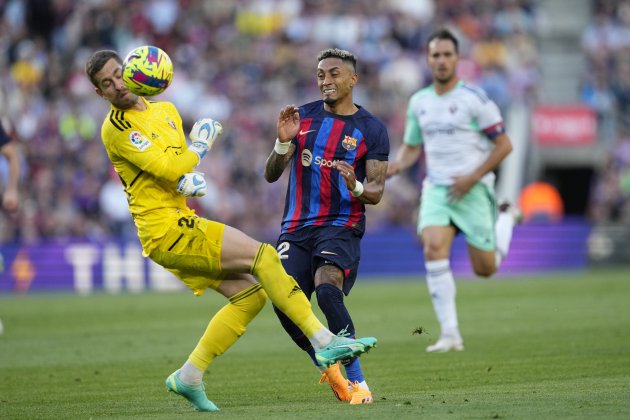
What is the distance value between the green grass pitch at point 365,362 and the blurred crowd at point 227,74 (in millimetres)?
5960

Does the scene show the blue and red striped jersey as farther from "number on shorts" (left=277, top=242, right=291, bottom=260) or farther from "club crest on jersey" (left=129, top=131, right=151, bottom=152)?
"club crest on jersey" (left=129, top=131, right=151, bottom=152)

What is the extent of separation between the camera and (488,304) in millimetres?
17656

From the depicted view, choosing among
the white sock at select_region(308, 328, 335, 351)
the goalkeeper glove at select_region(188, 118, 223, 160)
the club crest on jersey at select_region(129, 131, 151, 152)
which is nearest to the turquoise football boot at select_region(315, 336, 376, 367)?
the white sock at select_region(308, 328, 335, 351)

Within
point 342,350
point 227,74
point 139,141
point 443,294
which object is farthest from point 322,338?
point 227,74

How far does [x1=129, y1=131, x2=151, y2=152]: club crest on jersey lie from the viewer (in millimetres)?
8242

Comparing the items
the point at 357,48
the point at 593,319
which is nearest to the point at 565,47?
the point at 357,48

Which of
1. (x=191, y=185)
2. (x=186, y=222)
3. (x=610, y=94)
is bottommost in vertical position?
(x=610, y=94)

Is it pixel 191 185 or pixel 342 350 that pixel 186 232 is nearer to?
pixel 191 185

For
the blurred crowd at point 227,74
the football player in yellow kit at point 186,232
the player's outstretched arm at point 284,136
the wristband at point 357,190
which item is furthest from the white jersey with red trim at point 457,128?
the blurred crowd at point 227,74

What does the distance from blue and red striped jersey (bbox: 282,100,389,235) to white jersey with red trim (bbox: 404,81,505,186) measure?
3.60 metres

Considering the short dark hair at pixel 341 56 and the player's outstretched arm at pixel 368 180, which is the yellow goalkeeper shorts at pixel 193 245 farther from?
the short dark hair at pixel 341 56

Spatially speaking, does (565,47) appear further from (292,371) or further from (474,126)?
(292,371)

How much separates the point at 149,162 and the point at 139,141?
0.18 metres

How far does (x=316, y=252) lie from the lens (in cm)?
888
